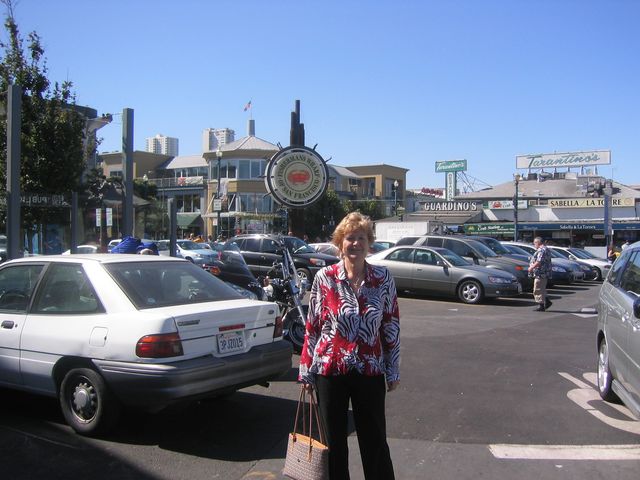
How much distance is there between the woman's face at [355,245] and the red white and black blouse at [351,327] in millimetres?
79

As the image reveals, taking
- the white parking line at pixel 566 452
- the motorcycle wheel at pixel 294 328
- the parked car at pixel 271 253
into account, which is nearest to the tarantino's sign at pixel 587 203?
the parked car at pixel 271 253

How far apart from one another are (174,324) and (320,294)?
1672 mm

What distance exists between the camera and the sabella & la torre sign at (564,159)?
2633 inches

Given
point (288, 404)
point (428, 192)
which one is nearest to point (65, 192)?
point (288, 404)

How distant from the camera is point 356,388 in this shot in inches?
127

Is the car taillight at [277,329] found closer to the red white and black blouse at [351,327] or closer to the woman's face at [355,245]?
the red white and black blouse at [351,327]

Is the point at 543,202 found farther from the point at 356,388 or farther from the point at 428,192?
the point at 356,388

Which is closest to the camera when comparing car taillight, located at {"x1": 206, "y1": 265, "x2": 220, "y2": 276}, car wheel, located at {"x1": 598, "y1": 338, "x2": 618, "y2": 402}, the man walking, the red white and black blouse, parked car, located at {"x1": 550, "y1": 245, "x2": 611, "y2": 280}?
the red white and black blouse

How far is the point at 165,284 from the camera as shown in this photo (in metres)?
5.25

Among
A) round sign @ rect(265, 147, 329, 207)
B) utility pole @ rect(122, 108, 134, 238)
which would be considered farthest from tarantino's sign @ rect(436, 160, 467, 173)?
utility pole @ rect(122, 108, 134, 238)

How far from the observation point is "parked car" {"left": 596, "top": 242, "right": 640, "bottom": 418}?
471 centimetres

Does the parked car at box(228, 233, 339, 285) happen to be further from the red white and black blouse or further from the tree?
the red white and black blouse

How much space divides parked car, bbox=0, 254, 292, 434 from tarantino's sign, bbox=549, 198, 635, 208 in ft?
154

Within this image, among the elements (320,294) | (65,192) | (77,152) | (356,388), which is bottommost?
(356,388)
